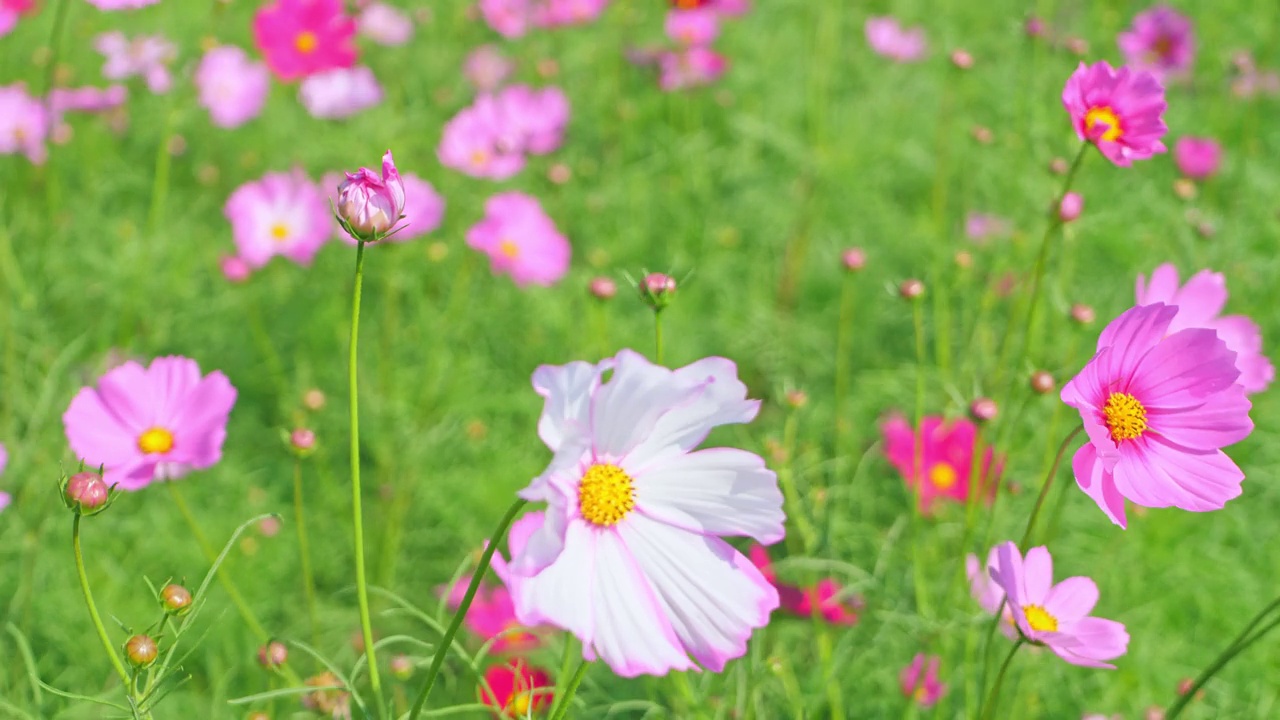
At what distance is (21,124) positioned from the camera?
6.00 feet

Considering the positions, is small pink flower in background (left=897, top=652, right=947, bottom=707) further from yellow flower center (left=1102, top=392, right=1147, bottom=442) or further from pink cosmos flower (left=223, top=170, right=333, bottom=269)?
pink cosmos flower (left=223, top=170, right=333, bottom=269)

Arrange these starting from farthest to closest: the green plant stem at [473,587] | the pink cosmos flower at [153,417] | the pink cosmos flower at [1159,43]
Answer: the pink cosmos flower at [1159,43]
the pink cosmos flower at [153,417]
the green plant stem at [473,587]

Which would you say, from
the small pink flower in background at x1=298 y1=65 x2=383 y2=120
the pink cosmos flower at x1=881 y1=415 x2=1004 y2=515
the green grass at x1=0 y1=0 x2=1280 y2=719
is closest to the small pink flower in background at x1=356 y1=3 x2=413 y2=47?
the green grass at x1=0 y1=0 x2=1280 y2=719

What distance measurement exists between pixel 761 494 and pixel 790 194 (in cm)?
158

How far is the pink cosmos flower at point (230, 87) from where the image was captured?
6.74 feet

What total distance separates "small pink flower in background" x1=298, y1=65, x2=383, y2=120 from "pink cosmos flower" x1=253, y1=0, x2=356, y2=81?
1.29 feet

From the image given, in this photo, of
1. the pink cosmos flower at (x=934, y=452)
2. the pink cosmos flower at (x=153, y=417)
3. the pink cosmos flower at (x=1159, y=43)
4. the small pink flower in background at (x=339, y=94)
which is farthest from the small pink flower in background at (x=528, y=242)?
the pink cosmos flower at (x=1159, y=43)

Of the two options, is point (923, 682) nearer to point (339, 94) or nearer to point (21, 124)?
point (339, 94)

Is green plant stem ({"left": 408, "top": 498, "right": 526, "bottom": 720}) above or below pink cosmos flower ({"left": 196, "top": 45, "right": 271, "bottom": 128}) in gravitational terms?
above

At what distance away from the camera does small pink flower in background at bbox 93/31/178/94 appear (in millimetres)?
1870

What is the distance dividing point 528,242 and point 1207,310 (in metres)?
1.20

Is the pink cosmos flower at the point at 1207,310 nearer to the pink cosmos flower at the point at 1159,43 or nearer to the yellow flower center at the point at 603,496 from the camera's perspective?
the yellow flower center at the point at 603,496

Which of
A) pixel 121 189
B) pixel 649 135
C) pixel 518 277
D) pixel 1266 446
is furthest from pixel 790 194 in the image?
pixel 121 189

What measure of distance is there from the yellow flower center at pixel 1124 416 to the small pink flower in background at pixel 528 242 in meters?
1.18
